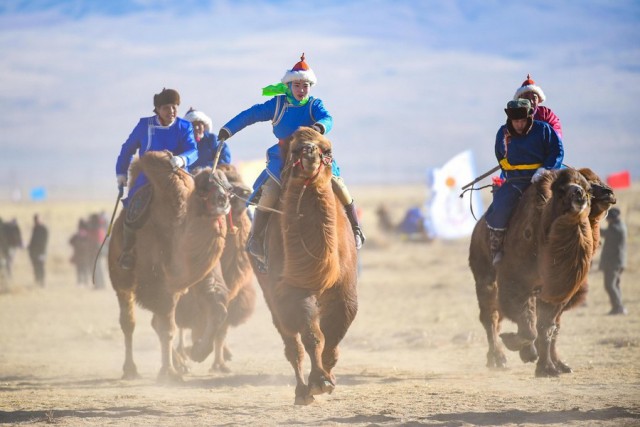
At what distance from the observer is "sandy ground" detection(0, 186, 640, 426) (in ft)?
29.2

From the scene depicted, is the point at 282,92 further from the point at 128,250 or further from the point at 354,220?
the point at 128,250

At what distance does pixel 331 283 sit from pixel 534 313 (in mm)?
2692

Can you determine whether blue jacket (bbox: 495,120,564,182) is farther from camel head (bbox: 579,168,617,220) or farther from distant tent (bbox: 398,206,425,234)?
distant tent (bbox: 398,206,425,234)

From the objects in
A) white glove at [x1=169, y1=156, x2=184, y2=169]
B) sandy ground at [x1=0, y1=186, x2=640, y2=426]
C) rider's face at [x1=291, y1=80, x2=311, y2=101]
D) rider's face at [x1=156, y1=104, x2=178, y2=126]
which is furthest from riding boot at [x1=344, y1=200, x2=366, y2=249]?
rider's face at [x1=156, y1=104, x2=178, y2=126]

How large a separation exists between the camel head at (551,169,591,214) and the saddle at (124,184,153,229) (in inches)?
180

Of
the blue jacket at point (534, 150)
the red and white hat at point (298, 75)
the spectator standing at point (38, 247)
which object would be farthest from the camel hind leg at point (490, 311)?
the spectator standing at point (38, 247)

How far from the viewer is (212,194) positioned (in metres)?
11.2

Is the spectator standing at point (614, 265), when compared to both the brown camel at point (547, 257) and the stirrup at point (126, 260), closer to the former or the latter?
the brown camel at point (547, 257)

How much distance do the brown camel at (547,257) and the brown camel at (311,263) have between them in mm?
1992

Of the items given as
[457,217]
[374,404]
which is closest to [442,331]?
[374,404]

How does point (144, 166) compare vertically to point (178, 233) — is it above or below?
above

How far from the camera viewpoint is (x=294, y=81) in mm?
10008

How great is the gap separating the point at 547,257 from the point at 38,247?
70.4ft

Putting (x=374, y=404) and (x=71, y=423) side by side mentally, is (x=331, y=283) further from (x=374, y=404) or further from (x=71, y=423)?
(x=71, y=423)
